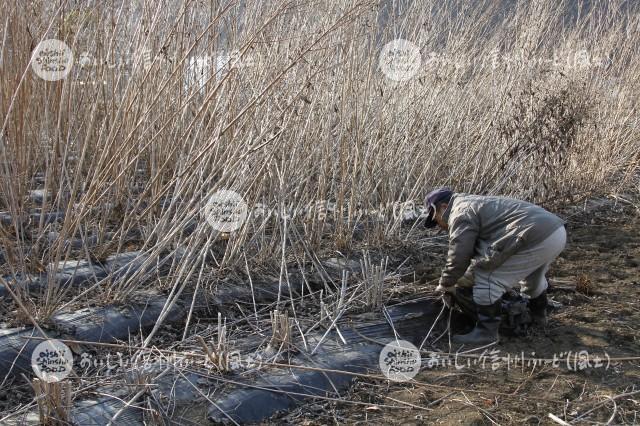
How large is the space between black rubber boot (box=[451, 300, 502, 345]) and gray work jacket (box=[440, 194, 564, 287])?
0.18 meters

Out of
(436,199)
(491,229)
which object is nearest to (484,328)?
(491,229)

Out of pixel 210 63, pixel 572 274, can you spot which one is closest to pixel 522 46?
pixel 572 274

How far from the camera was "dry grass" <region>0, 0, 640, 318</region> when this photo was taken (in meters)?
2.76

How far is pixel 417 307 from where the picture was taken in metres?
3.41

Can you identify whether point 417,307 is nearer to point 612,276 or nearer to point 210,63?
point 612,276

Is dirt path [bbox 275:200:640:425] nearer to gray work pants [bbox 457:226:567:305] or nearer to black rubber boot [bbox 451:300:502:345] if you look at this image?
black rubber boot [bbox 451:300:502:345]

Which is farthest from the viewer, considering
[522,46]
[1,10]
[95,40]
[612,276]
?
[522,46]

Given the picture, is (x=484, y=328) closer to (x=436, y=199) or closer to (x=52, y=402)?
(x=436, y=199)

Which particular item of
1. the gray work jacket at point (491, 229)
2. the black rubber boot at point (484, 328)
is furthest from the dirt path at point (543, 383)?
the gray work jacket at point (491, 229)

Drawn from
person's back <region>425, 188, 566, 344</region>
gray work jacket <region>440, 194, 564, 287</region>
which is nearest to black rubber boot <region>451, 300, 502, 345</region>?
person's back <region>425, 188, 566, 344</region>

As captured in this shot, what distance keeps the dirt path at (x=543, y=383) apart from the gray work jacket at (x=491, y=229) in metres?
0.36

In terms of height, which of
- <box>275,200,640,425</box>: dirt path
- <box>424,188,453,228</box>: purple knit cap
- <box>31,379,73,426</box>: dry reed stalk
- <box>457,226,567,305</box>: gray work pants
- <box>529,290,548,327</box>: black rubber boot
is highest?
<box>424,188,453,228</box>: purple knit cap

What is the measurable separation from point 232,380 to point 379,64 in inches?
95.0

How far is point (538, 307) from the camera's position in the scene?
336 centimetres
